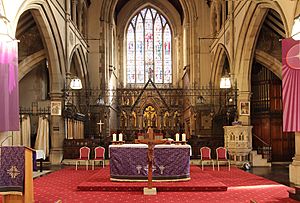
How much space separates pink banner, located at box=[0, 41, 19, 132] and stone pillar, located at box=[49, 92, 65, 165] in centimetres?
627

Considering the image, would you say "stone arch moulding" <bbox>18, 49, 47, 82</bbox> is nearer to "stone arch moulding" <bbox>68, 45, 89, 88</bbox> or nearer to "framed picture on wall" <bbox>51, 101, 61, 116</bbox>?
"stone arch moulding" <bbox>68, 45, 89, 88</bbox>

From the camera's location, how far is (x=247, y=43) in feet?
50.4

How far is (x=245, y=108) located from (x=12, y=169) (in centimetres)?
1090

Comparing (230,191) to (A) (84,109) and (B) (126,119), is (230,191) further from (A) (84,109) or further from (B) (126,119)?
(B) (126,119)

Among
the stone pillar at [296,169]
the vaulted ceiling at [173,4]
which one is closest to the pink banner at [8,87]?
the stone pillar at [296,169]

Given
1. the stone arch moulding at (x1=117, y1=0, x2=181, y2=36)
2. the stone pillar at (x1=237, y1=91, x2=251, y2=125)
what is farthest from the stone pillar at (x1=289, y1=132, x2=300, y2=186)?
the stone arch moulding at (x1=117, y1=0, x2=181, y2=36)

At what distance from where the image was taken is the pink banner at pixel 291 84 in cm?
892

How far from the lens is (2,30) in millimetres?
7574

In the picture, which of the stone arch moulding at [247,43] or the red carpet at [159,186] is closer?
the red carpet at [159,186]

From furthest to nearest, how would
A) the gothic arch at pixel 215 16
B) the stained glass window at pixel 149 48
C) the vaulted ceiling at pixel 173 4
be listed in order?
the stained glass window at pixel 149 48 → the vaulted ceiling at pixel 173 4 → the gothic arch at pixel 215 16

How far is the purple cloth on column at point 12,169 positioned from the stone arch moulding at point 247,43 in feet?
33.2

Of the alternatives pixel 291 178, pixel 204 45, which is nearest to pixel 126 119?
pixel 204 45

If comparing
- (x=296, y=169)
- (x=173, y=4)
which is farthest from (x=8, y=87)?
(x=173, y=4)

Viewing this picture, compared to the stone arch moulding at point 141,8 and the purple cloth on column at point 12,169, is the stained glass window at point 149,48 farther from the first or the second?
the purple cloth on column at point 12,169
